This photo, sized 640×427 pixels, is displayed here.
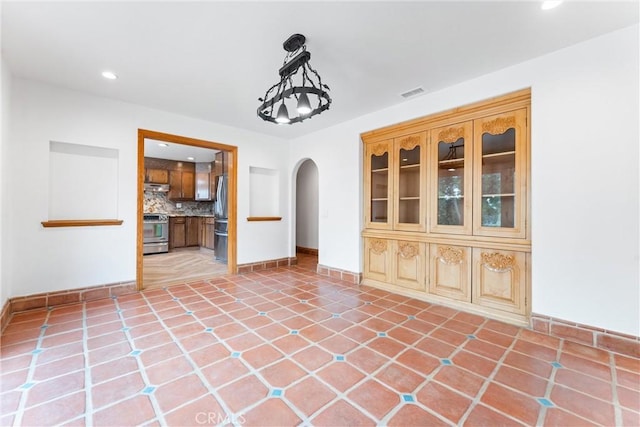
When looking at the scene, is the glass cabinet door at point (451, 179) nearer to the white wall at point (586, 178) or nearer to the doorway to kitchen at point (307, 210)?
the white wall at point (586, 178)

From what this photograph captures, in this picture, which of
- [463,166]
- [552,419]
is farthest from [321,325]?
[463,166]

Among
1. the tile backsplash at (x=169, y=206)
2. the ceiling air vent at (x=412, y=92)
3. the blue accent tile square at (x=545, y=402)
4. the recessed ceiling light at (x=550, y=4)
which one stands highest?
the ceiling air vent at (x=412, y=92)

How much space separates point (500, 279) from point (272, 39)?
329 cm

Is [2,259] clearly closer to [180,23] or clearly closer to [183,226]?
[180,23]

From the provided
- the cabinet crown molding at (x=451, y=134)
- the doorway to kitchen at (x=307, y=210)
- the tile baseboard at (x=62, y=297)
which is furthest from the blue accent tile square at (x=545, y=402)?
the doorway to kitchen at (x=307, y=210)

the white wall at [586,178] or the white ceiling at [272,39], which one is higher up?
the white ceiling at [272,39]

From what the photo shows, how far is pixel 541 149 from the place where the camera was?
2.56m

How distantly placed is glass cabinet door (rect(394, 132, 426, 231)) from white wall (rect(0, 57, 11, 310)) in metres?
4.35

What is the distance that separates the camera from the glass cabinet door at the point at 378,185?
3.97 metres

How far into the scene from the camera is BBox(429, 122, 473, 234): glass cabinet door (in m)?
3.15

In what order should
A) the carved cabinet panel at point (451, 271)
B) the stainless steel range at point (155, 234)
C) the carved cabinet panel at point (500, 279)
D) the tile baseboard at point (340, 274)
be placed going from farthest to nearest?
the stainless steel range at point (155, 234)
the tile baseboard at point (340, 274)
the carved cabinet panel at point (451, 271)
the carved cabinet panel at point (500, 279)

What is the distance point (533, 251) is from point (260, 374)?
2720 mm

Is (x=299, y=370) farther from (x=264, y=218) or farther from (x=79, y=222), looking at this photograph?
(x=264, y=218)

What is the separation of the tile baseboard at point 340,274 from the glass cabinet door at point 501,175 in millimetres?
1890
